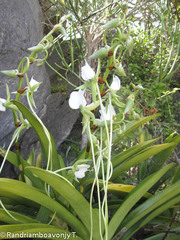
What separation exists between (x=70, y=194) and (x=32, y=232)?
0.11 m

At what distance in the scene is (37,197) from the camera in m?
0.56

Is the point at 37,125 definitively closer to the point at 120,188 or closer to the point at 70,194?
the point at 70,194

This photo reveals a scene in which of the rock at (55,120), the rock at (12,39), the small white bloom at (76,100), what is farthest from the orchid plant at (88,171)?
the rock at (55,120)

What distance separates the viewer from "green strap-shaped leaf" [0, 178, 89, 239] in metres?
0.52

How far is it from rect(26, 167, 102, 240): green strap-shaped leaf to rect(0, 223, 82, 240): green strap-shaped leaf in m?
0.06

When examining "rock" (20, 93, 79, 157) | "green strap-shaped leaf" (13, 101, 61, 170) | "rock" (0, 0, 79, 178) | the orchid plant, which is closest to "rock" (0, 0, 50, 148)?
"rock" (0, 0, 79, 178)

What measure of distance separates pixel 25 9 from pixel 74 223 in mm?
1109

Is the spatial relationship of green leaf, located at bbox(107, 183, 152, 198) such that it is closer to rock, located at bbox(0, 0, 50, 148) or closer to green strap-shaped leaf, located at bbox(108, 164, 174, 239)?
green strap-shaped leaf, located at bbox(108, 164, 174, 239)

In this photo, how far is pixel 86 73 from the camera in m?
0.47

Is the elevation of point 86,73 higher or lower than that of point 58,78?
lower

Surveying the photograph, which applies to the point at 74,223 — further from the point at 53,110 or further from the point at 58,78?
A: the point at 58,78

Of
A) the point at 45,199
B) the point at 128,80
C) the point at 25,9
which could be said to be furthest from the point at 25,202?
the point at 128,80

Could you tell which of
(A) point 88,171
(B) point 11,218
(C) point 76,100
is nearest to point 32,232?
(B) point 11,218

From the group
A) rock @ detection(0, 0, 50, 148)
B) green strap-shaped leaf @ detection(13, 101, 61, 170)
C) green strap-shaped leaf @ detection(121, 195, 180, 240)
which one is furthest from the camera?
rock @ detection(0, 0, 50, 148)
